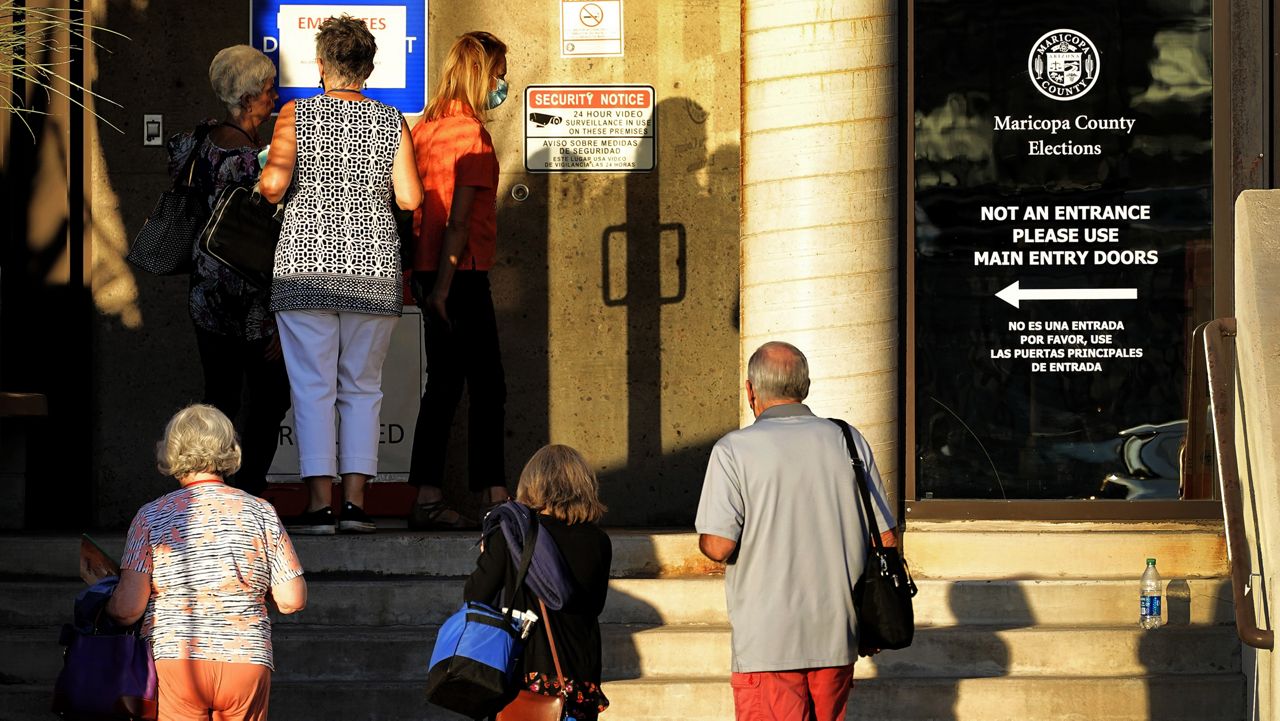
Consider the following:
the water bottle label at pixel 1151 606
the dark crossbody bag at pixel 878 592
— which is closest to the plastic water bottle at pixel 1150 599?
the water bottle label at pixel 1151 606

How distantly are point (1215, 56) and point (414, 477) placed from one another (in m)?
4.18

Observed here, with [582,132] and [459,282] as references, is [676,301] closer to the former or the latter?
[582,132]

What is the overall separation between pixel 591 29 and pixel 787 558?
4.60m

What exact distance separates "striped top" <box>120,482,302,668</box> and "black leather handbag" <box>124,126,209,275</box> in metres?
2.76

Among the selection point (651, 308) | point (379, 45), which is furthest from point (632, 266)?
point (379, 45)

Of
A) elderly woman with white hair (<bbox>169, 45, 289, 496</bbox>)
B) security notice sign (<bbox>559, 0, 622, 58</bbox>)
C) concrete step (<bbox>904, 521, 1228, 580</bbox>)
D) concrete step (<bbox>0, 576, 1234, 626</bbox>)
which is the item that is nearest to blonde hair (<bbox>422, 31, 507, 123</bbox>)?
elderly woman with white hair (<bbox>169, 45, 289, 496</bbox>)

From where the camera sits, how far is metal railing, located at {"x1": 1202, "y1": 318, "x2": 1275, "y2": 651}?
5.55 m

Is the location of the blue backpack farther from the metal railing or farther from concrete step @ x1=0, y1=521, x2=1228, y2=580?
concrete step @ x1=0, y1=521, x2=1228, y2=580

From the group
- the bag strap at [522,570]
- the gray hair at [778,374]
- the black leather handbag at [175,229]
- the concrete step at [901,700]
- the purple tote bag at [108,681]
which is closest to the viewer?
the purple tote bag at [108,681]

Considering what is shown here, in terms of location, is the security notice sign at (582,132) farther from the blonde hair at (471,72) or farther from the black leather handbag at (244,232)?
the black leather handbag at (244,232)

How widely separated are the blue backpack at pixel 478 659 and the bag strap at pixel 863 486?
96 cm

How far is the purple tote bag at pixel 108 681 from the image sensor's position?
4.74 m

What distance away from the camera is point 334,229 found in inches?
279

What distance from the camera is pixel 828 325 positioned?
25.2 ft
